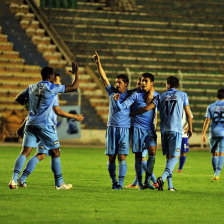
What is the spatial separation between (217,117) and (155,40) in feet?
58.6

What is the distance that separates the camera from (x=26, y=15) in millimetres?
30812

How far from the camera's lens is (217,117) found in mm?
13422

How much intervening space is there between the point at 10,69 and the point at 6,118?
10.7 feet

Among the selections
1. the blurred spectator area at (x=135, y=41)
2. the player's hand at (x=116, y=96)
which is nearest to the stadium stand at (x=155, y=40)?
the blurred spectator area at (x=135, y=41)

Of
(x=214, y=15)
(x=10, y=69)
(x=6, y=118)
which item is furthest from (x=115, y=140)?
(x=214, y=15)

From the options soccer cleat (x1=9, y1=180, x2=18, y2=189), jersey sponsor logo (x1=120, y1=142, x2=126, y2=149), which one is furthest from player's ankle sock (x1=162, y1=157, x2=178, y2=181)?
soccer cleat (x1=9, y1=180, x2=18, y2=189)

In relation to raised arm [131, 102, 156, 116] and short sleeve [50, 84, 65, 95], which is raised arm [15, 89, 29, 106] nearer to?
short sleeve [50, 84, 65, 95]

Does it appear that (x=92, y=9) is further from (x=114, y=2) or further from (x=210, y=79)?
(x=210, y=79)

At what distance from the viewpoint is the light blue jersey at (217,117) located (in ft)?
43.8

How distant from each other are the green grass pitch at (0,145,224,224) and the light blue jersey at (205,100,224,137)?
905 mm

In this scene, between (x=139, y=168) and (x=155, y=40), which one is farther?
(x=155, y=40)

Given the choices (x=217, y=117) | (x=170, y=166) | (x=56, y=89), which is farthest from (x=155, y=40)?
(x=56, y=89)

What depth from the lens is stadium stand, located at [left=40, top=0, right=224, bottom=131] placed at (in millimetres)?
28625

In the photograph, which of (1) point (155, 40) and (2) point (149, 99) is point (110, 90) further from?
(1) point (155, 40)
